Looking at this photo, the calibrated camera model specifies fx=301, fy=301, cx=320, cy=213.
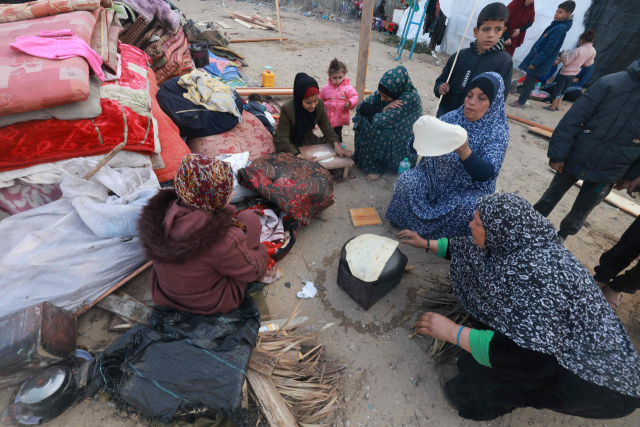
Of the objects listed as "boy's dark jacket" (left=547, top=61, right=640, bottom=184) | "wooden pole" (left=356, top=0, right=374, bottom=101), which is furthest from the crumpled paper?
"wooden pole" (left=356, top=0, right=374, bottom=101)

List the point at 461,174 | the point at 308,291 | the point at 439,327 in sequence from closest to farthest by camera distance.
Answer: the point at 439,327
the point at 308,291
the point at 461,174

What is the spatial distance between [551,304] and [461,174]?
1.55m

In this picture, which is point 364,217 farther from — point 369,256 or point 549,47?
point 549,47

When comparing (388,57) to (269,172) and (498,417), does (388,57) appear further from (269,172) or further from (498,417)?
(498,417)

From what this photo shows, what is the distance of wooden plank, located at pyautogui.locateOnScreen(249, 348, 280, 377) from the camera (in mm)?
1856

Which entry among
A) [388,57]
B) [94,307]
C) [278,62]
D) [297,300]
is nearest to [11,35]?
[94,307]

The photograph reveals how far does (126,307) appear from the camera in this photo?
2291 millimetres

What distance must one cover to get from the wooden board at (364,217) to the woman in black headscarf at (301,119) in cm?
83

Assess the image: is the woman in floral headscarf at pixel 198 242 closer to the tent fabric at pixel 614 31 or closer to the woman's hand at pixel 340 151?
the woman's hand at pixel 340 151

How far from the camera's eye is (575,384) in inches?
63.2

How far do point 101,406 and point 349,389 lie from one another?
1.58 meters

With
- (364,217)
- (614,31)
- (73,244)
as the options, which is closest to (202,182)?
(73,244)

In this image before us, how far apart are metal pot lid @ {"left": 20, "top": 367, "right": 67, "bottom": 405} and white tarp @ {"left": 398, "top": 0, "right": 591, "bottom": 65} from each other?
10237mm

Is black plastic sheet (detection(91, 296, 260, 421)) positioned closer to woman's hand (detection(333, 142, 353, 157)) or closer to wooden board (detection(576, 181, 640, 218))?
woman's hand (detection(333, 142, 353, 157))
